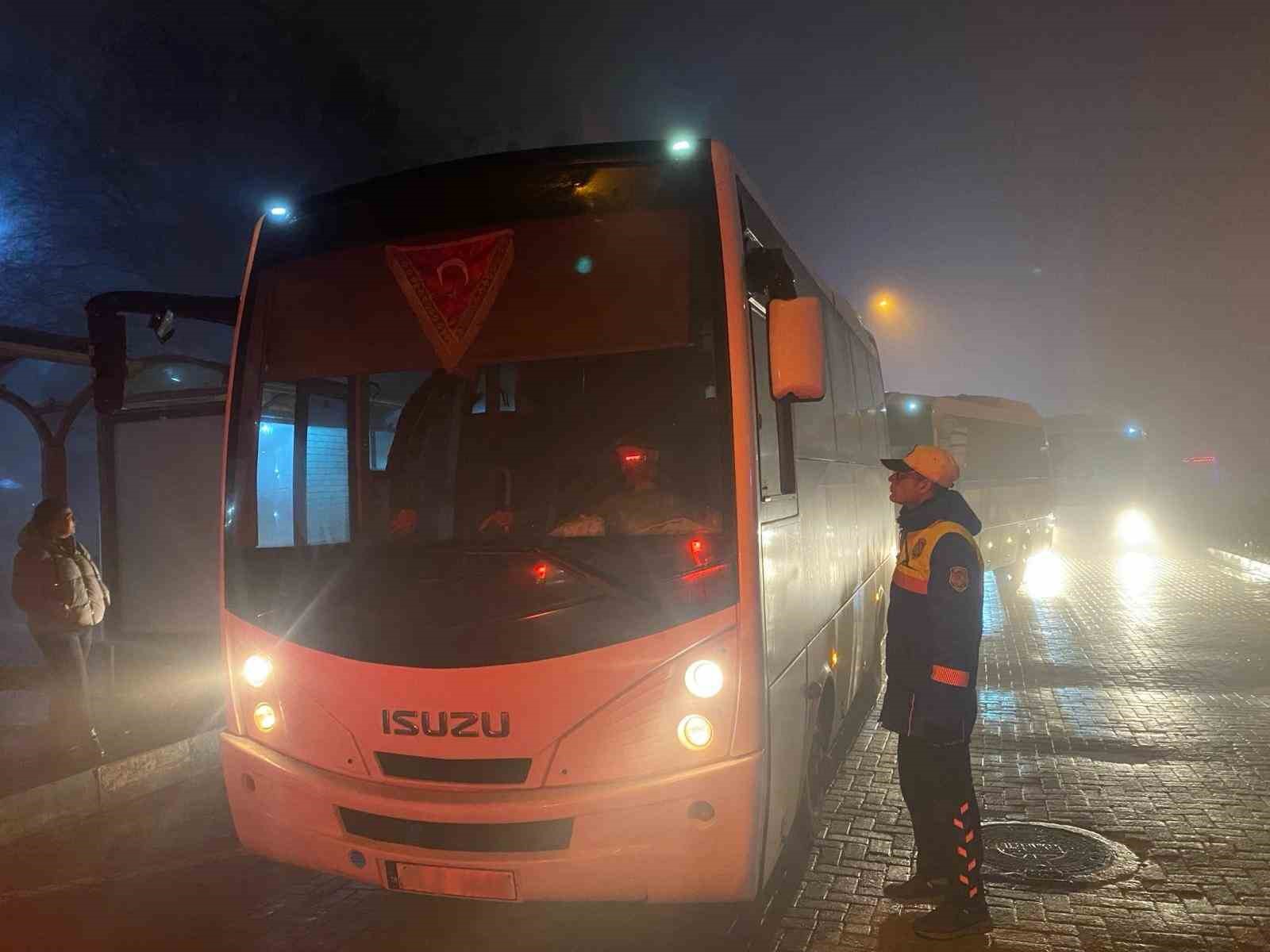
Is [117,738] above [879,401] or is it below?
below

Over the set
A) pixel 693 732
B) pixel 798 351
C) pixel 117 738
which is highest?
pixel 798 351

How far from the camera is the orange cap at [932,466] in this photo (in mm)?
4699

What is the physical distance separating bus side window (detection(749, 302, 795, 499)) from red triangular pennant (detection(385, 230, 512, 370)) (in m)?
1.13

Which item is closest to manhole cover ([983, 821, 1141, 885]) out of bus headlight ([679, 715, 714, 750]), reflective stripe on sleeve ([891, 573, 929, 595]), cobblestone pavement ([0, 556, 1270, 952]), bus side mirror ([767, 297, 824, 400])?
cobblestone pavement ([0, 556, 1270, 952])

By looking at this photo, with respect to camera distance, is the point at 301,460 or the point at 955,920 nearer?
the point at 955,920

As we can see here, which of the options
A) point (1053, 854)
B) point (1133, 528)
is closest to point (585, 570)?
point (1053, 854)

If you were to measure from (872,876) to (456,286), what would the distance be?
3.63 metres

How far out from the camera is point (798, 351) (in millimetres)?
4109

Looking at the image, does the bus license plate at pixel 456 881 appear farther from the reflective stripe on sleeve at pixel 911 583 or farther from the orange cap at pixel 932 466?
the orange cap at pixel 932 466

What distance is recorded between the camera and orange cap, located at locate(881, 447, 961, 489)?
4699mm

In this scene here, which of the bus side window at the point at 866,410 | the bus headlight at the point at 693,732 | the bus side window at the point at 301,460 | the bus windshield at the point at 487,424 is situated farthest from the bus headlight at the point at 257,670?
the bus side window at the point at 866,410

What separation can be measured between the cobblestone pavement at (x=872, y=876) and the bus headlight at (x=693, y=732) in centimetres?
122

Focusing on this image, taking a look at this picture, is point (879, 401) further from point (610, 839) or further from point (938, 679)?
point (610, 839)

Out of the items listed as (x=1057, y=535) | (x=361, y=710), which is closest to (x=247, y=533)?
(x=361, y=710)
